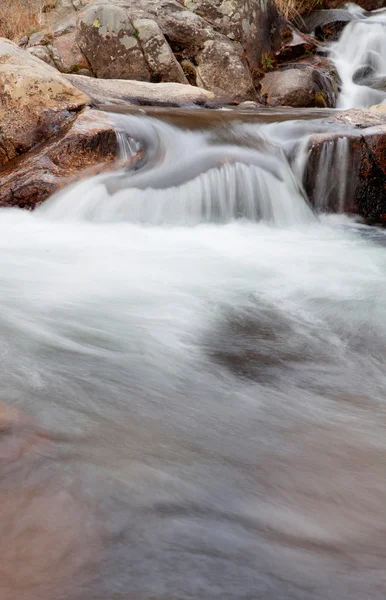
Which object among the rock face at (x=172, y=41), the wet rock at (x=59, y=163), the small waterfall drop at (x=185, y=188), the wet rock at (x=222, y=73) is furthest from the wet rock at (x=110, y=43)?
the wet rock at (x=59, y=163)

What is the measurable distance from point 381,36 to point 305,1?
2631 millimetres

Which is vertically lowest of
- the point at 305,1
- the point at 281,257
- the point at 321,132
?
the point at 281,257

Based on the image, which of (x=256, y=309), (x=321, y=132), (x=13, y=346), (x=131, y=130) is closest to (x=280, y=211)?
(x=321, y=132)

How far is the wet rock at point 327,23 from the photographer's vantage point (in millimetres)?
13195

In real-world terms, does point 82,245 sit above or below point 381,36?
below

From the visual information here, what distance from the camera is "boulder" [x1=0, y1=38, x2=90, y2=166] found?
224 inches

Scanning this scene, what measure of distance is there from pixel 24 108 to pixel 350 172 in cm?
369

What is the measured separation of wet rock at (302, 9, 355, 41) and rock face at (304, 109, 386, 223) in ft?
28.5

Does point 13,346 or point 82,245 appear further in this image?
point 82,245

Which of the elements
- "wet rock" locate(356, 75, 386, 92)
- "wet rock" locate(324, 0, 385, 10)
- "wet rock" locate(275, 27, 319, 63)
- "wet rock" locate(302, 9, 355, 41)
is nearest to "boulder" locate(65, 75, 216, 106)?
"wet rock" locate(275, 27, 319, 63)

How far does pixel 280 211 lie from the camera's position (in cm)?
579

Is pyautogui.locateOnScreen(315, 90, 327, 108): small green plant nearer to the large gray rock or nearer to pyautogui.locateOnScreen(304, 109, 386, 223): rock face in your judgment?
the large gray rock

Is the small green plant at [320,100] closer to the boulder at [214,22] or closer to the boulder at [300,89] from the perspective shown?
the boulder at [300,89]

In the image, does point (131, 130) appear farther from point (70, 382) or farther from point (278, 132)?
point (70, 382)
